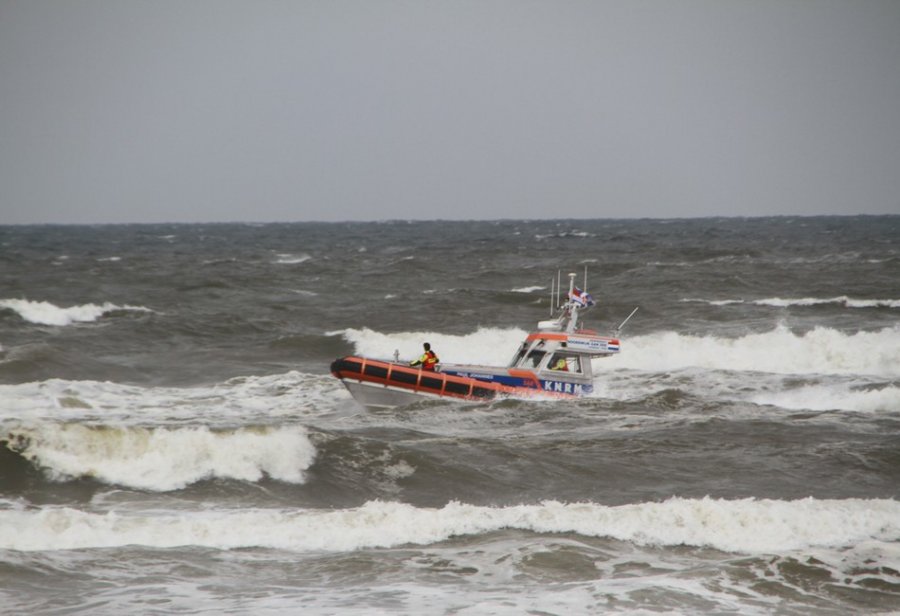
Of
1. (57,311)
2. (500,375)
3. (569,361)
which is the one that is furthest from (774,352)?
(57,311)

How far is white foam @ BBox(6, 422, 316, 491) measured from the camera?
15.4 metres

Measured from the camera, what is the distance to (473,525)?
42.0 ft

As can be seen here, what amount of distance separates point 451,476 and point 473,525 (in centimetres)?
266

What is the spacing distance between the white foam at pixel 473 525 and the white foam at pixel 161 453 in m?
2.00

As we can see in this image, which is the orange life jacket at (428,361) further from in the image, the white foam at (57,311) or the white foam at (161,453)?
the white foam at (57,311)

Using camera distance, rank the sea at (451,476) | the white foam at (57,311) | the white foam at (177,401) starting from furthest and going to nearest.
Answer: the white foam at (57,311) < the white foam at (177,401) < the sea at (451,476)

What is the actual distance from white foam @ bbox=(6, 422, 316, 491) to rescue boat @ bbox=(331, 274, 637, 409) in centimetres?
363

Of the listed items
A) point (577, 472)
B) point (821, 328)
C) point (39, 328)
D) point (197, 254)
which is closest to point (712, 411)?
point (577, 472)

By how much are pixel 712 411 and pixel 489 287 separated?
2569cm

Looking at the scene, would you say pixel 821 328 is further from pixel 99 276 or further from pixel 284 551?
pixel 99 276

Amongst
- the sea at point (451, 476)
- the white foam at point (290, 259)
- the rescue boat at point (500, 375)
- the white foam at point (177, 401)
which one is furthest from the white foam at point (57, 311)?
the white foam at point (290, 259)

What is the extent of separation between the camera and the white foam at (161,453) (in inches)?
607

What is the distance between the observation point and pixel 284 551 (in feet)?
39.5

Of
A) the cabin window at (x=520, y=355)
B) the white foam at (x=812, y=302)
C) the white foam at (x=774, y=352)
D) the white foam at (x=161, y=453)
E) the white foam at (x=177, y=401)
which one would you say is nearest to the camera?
the white foam at (x=161, y=453)
